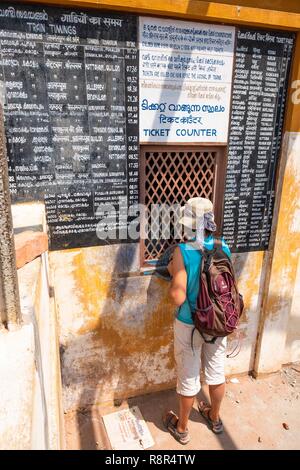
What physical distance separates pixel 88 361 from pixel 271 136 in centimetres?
281

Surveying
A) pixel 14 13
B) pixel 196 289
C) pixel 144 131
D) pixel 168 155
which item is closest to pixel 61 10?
pixel 14 13

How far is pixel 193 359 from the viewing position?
2.95 meters

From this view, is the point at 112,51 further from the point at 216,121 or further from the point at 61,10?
the point at 216,121

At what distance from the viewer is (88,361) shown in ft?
10.8

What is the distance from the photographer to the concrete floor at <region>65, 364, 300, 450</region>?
3.14 meters

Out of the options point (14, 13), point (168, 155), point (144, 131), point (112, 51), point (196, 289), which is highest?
point (14, 13)

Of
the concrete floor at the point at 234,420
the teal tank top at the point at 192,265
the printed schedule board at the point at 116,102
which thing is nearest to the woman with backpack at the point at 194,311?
the teal tank top at the point at 192,265

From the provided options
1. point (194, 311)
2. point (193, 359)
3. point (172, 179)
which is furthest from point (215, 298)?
point (172, 179)

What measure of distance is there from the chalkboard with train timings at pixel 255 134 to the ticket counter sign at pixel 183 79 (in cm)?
15

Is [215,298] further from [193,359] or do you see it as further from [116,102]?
[116,102]

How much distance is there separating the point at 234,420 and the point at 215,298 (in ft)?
5.14

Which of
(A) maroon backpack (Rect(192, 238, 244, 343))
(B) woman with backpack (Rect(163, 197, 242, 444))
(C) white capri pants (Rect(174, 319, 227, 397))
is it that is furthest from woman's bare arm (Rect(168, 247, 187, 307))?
(C) white capri pants (Rect(174, 319, 227, 397))

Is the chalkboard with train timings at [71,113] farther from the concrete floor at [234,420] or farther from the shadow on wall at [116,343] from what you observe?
the concrete floor at [234,420]

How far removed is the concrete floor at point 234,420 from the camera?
3.14 meters
